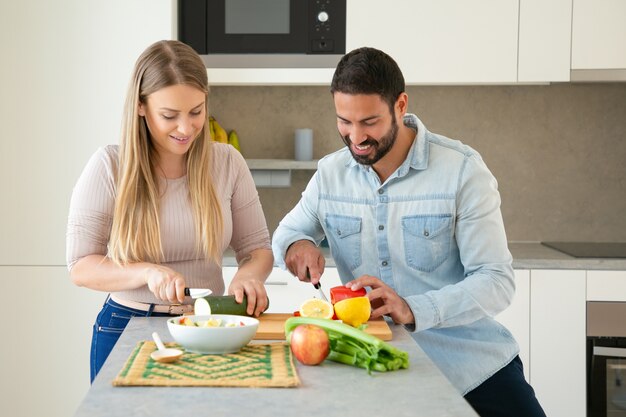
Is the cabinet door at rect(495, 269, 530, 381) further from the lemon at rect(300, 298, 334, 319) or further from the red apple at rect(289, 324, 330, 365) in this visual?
the red apple at rect(289, 324, 330, 365)

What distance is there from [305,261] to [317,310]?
28 cm

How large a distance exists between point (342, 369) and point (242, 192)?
76 centimetres

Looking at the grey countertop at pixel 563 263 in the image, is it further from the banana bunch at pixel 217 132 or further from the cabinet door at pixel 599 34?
the cabinet door at pixel 599 34

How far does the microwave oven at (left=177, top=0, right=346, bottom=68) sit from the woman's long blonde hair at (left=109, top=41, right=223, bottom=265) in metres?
1.50

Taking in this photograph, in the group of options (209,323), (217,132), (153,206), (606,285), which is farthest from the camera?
(217,132)

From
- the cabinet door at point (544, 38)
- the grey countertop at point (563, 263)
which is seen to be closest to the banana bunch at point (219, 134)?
the grey countertop at point (563, 263)

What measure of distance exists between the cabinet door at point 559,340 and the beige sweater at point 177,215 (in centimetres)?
148

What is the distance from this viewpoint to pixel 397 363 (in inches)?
66.9

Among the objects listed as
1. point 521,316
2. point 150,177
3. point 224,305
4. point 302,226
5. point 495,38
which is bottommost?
point 521,316

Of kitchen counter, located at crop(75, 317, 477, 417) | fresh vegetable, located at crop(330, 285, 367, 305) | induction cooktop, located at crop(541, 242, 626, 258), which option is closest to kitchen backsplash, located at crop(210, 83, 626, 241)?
induction cooktop, located at crop(541, 242, 626, 258)

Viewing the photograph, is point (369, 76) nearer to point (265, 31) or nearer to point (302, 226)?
point (302, 226)

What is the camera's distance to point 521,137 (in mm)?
4078

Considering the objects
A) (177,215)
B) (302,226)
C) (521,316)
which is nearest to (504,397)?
(302,226)

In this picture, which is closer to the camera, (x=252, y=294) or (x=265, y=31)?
(x=252, y=294)
